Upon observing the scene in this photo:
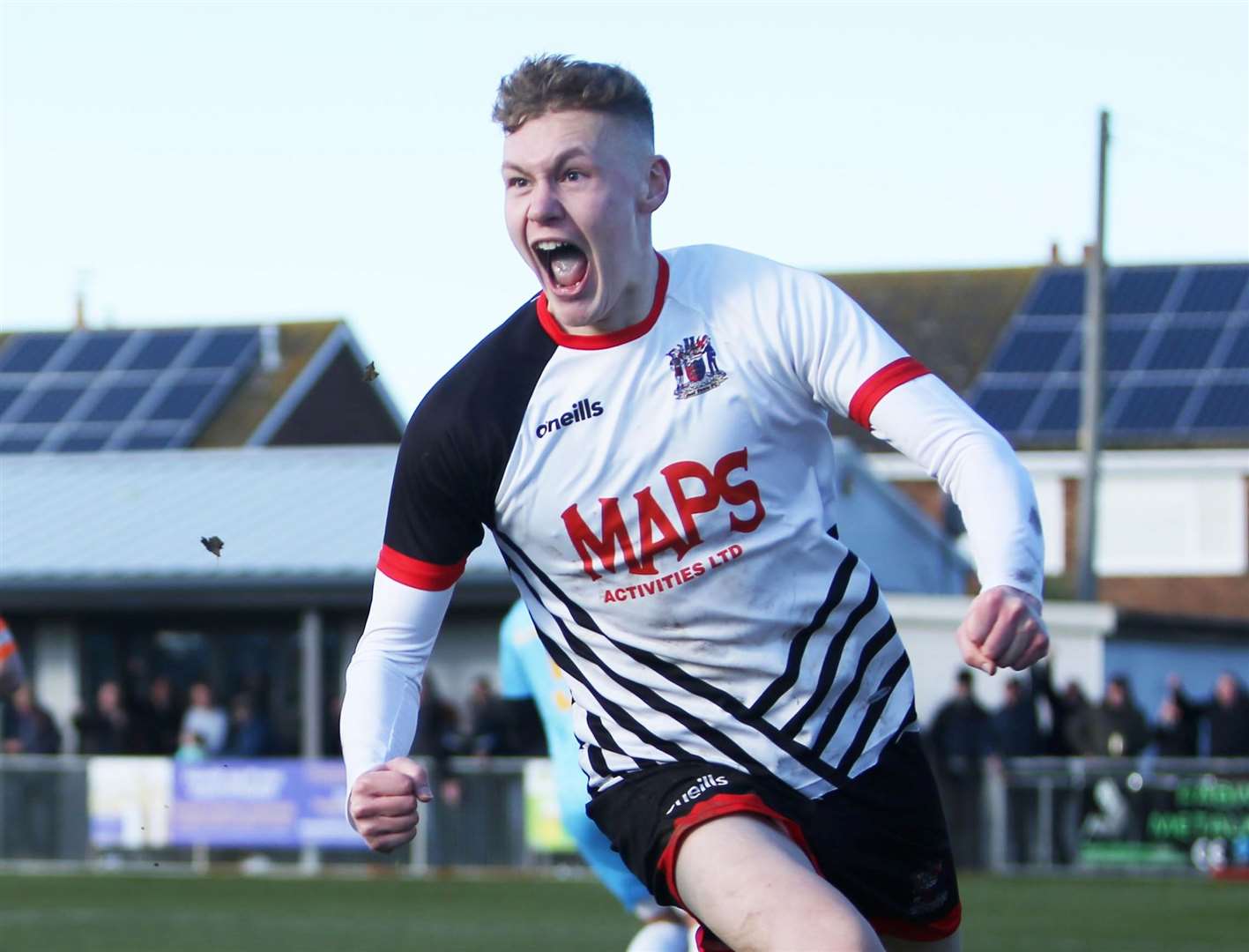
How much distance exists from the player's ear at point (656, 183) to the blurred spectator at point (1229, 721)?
17.0m

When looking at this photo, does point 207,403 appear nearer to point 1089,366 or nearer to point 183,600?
point 183,600

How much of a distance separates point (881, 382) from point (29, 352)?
32948mm

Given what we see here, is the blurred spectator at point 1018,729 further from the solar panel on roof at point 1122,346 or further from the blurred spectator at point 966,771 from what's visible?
the solar panel on roof at point 1122,346

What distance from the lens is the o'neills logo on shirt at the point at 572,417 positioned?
5152mm

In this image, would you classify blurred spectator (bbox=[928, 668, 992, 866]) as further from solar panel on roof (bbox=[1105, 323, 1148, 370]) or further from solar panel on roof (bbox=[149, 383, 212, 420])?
solar panel on roof (bbox=[1105, 323, 1148, 370])

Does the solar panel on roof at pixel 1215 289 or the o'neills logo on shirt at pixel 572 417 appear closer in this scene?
the o'neills logo on shirt at pixel 572 417

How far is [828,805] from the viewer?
5207 mm

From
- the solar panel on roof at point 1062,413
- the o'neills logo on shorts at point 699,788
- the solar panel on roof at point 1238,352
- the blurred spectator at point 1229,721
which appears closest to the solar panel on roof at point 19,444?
the solar panel on roof at point 1062,413

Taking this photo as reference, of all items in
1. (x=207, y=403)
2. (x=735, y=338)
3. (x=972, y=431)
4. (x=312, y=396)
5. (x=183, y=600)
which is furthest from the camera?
(x=312, y=396)

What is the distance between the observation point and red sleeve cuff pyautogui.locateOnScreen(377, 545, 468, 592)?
5.21 meters

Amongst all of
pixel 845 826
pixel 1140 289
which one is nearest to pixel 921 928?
pixel 845 826

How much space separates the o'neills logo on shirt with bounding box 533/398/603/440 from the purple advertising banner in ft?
61.1

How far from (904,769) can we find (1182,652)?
3031cm

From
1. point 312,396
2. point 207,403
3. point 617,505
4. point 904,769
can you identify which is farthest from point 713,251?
point 312,396
